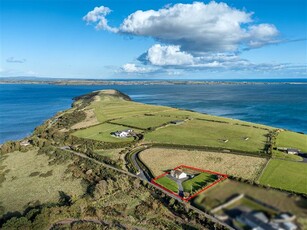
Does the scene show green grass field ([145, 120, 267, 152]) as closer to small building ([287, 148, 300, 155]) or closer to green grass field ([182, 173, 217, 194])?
small building ([287, 148, 300, 155])

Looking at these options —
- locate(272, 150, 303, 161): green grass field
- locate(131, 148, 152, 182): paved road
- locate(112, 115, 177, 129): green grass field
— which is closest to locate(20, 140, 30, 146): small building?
locate(112, 115, 177, 129): green grass field

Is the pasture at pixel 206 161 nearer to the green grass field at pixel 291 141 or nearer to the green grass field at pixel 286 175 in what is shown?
the green grass field at pixel 286 175

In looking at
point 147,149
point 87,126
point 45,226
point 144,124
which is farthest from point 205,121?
point 45,226

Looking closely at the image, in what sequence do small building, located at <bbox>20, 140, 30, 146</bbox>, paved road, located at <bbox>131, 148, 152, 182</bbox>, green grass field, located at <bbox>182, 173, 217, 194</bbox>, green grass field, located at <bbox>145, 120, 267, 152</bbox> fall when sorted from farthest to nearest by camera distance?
small building, located at <bbox>20, 140, 30, 146</bbox>, green grass field, located at <bbox>145, 120, 267, 152</bbox>, paved road, located at <bbox>131, 148, 152, 182</bbox>, green grass field, located at <bbox>182, 173, 217, 194</bbox>

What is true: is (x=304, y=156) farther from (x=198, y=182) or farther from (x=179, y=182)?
(x=179, y=182)

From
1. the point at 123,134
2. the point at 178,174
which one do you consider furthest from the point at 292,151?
the point at 123,134

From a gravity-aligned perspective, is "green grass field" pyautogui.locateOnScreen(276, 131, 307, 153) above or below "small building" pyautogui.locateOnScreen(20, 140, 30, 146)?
above
